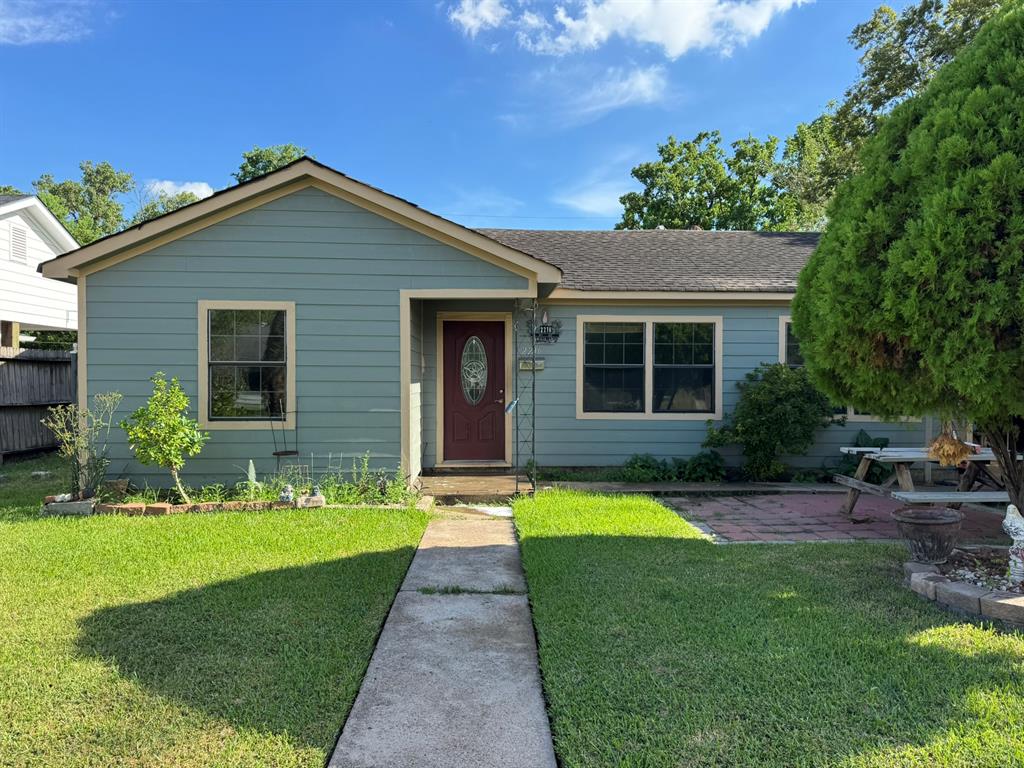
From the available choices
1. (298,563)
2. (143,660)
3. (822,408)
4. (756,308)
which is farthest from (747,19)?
(143,660)

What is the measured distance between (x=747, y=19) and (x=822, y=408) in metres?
10.6

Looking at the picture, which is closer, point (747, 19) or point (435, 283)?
point (435, 283)

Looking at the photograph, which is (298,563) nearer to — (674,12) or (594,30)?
(674,12)

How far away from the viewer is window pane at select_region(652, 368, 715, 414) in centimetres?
915

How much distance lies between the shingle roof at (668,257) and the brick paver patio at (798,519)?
3.12m

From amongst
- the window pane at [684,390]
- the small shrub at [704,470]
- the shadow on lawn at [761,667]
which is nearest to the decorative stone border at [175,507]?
the shadow on lawn at [761,667]

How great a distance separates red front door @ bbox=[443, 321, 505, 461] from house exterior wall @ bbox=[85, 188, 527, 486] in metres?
1.96

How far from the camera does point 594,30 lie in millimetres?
15906

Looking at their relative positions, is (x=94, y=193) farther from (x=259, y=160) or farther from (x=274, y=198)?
(x=274, y=198)

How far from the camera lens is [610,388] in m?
9.13

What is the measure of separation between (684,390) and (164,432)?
22.6ft

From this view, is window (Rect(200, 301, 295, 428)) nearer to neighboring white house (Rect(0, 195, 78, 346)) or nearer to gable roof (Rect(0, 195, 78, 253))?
neighboring white house (Rect(0, 195, 78, 346))

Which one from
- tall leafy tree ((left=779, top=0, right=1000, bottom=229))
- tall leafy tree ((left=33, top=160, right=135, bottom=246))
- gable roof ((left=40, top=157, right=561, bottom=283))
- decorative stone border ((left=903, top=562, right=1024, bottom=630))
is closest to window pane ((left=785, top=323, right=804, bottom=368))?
gable roof ((left=40, top=157, right=561, bottom=283))

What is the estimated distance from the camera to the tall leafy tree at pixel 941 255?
3441mm
